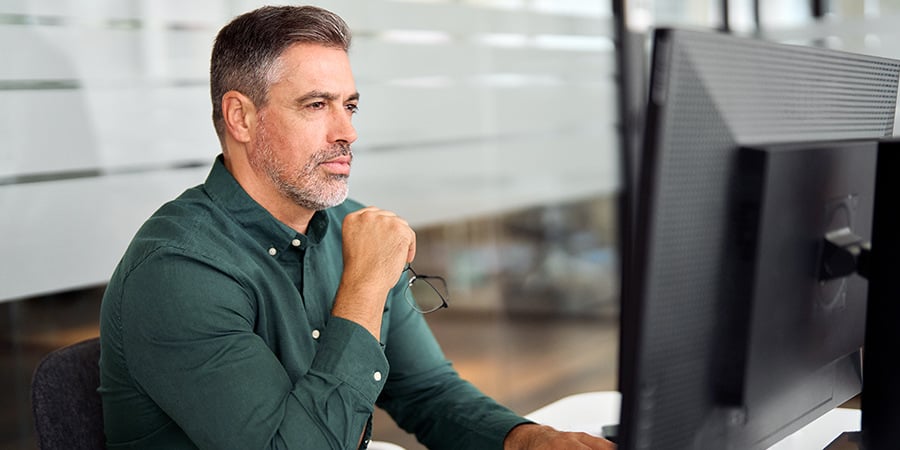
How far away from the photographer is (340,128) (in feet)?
5.72

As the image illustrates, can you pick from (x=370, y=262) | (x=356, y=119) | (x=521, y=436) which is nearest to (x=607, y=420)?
(x=521, y=436)

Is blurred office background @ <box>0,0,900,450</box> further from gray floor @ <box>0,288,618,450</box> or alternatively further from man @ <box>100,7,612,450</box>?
man @ <box>100,7,612,450</box>

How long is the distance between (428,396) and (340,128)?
0.51 m

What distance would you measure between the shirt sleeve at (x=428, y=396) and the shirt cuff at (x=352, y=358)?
0.27 metres

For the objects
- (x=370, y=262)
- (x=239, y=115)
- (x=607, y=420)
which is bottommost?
(x=607, y=420)

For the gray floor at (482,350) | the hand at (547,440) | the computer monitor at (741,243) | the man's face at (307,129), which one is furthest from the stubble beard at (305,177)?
the gray floor at (482,350)

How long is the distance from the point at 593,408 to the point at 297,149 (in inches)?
28.6

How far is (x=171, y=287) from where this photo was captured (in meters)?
1.46

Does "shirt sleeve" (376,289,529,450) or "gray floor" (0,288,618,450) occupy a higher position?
"shirt sleeve" (376,289,529,450)

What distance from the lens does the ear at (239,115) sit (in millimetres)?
1767

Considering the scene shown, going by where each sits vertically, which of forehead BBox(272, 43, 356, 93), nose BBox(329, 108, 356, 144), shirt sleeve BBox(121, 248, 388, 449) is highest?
forehead BBox(272, 43, 356, 93)

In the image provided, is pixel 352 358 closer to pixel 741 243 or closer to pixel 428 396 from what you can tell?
pixel 428 396

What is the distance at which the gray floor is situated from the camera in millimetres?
2412

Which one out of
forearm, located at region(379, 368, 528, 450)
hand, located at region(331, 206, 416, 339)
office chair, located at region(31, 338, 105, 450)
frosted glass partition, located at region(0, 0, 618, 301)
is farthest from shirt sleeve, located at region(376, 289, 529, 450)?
frosted glass partition, located at region(0, 0, 618, 301)
